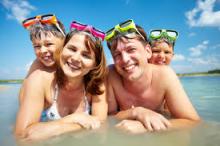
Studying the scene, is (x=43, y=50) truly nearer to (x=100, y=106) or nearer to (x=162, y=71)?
(x=100, y=106)

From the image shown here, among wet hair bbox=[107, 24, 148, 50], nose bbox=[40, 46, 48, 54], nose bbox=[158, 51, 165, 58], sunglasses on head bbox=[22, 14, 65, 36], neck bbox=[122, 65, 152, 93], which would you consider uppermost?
sunglasses on head bbox=[22, 14, 65, 36]

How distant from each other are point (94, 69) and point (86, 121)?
0.93 m

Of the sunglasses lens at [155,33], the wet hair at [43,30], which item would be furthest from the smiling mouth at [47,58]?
the sunglasses lens at [155,33]

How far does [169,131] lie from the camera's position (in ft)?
10.9

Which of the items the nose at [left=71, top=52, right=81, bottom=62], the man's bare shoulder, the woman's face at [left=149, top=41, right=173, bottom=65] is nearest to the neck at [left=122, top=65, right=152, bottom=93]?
the man's bare shoulder

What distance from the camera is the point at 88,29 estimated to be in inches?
156

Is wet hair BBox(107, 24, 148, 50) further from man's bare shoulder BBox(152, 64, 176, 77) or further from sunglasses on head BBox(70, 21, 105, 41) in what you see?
man's bare shoulder BBox(152, 64, 176, 77)

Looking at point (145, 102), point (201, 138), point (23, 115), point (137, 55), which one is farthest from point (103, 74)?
point (201, 138)

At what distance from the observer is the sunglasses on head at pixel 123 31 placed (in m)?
4.09

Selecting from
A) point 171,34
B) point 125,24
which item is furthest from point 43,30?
point 171,34

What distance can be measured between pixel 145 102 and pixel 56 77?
1.68m

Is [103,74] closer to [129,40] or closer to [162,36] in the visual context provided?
[129,40]

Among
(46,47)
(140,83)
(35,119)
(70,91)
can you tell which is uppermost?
(46,47)

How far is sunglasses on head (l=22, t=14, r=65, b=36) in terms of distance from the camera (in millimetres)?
4695
